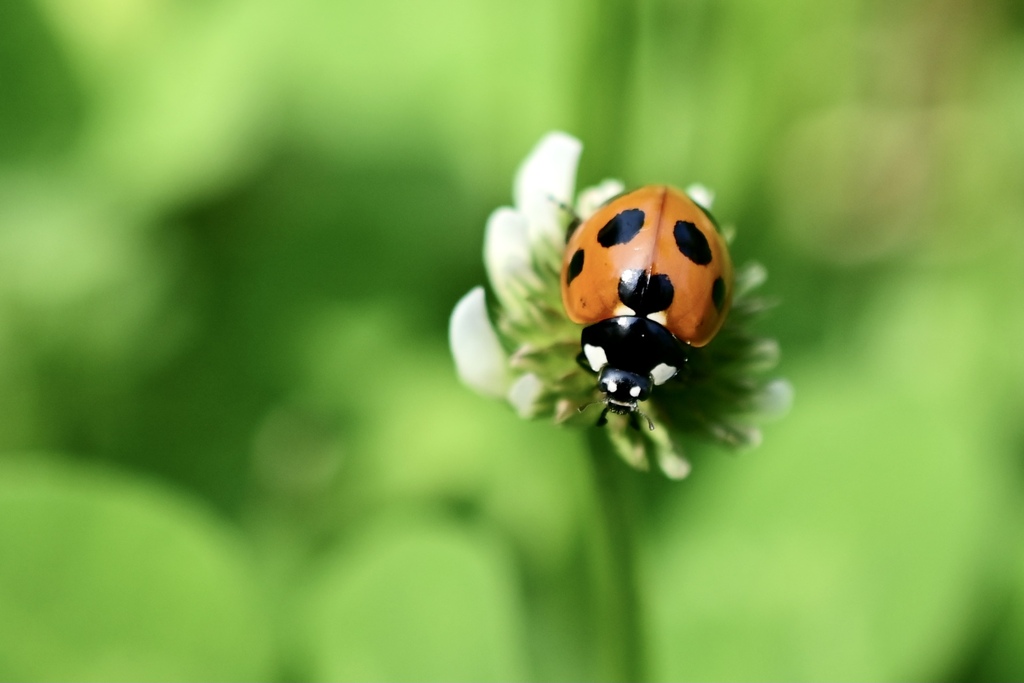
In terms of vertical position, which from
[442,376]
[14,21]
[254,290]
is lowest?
[442,376]

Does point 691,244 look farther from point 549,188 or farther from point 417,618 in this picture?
point 417,618

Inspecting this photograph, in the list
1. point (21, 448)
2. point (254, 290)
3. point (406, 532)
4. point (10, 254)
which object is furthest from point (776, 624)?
point (10, 254)

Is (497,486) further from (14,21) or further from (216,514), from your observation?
(14,21)

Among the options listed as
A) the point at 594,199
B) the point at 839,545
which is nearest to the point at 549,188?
the point at 594,199

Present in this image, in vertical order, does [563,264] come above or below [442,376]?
below

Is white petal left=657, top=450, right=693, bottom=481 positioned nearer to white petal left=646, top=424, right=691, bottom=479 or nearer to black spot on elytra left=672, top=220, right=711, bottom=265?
white petal left=646, top=424, right=691, bottom=479

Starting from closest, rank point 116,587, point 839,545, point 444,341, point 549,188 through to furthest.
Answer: point 549,188
point 116,587
point 839,545
point 444,341
